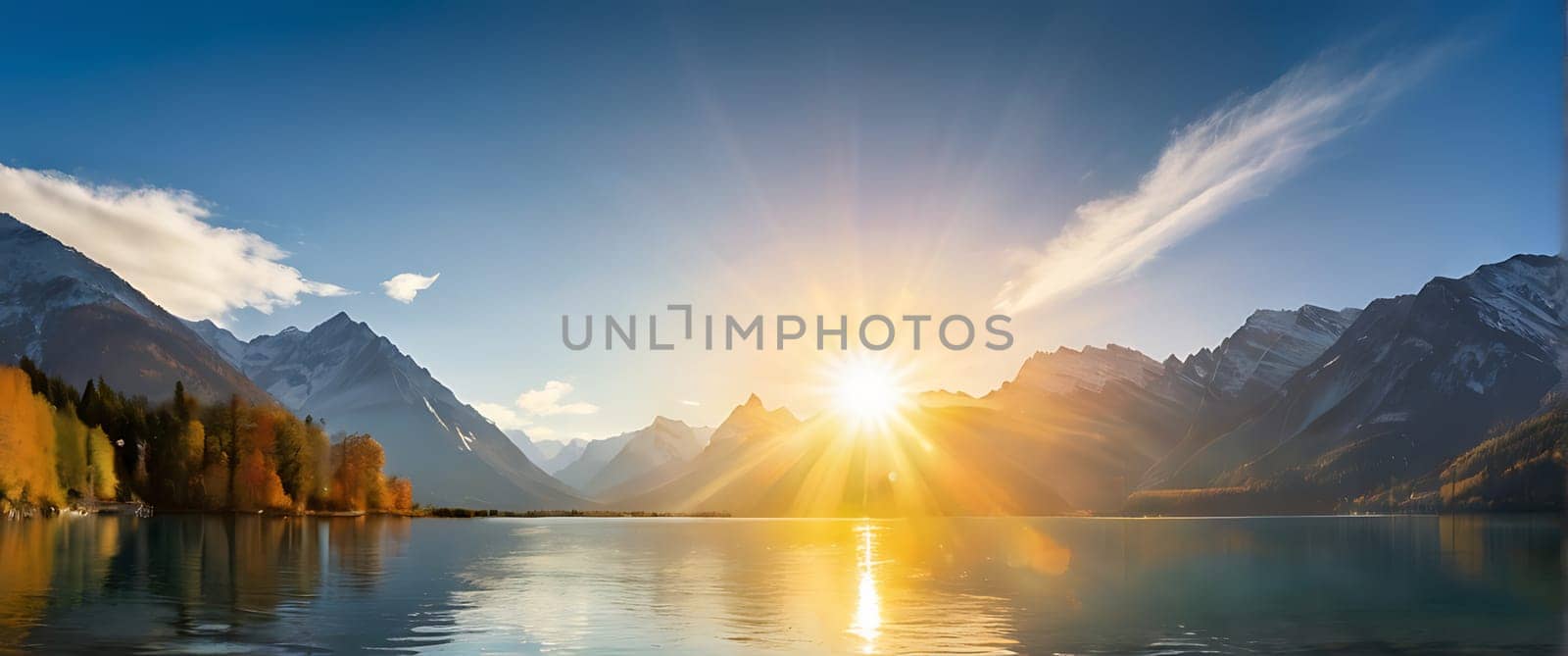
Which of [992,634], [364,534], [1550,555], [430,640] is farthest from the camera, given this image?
[364,534]

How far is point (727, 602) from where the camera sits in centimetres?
7362

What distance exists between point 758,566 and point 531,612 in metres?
49.5

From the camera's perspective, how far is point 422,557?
115 meters

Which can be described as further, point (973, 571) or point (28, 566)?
point (973, 571)

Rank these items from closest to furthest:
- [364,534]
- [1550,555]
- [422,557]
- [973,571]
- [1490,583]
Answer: [1490,583]
[973,571]
[422,557]
[1550,555]
[364,534]

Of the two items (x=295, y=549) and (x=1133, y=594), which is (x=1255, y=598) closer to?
(x=1133, y=594)

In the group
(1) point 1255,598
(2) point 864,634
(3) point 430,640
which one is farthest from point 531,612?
(1) point 1255,598

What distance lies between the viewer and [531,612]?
65188 mm

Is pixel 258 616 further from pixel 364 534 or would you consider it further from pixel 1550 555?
pixel 1550 555

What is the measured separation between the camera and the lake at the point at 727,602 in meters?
54.1

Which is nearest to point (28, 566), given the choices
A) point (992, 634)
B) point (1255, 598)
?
point (992, 634)

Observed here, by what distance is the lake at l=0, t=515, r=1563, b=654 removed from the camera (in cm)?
5406

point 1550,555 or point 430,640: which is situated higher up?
point 430,640

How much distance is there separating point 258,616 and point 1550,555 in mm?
163673
